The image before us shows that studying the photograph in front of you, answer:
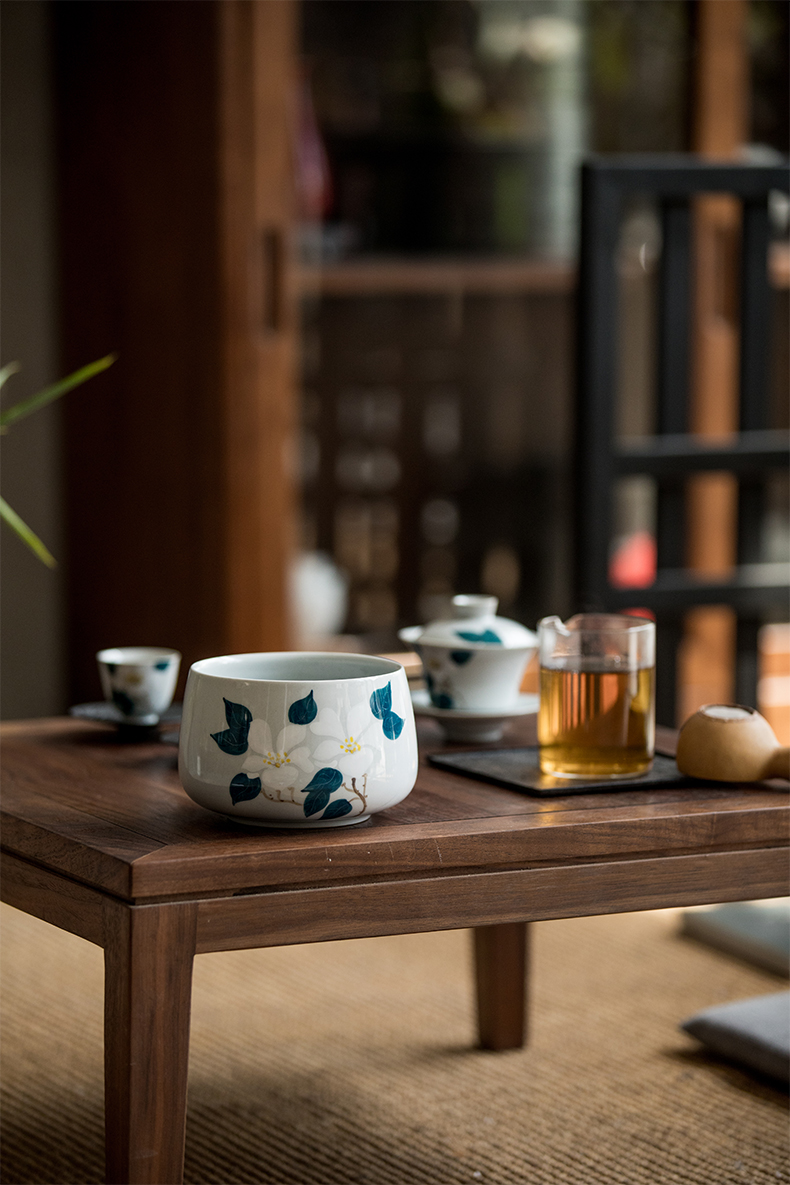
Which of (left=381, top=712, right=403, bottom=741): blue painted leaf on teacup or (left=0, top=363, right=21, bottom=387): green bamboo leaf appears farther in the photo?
(left=0, top=363, right=21, bottom=387): green bamboo leaf

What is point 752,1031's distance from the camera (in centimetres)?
142

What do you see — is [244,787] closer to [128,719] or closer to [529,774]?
[529,774]

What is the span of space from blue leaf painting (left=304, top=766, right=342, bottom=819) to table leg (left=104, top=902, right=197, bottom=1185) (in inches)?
3.5

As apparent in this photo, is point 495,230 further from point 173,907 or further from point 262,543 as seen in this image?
point 173,907

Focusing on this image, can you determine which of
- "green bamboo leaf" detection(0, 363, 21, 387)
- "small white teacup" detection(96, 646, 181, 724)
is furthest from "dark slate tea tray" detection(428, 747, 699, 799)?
"green bamboo leaf" detection(0, 363, 21, 387)

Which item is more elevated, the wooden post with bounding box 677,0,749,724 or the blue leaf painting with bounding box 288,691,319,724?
the wooden post with bounding box 677,0,749,724

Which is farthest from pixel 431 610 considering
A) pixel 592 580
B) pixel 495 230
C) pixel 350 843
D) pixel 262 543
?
pixel 350 843

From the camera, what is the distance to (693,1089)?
1378 millimetres

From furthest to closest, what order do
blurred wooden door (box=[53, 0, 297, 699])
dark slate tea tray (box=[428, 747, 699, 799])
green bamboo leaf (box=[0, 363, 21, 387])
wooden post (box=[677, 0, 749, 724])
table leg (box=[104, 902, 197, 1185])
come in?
wooden post (box=[677, 0, 749, 724]), blurred wooden door (box=[53, 0, 297, 699]), green bamboo leaf (box=[0, 363, 21, 387]), dark slate tea tray (box=[428, 747, 699, 799]), table leg (box=[104, 902, 197, 1185])

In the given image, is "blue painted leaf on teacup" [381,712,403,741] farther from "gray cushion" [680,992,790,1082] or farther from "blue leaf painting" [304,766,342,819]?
"gray cushion" [680,992,790,1082]

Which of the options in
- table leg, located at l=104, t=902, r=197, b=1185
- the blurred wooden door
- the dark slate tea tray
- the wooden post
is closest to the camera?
table leg, located at l=104, t=902, r=197, b=1185

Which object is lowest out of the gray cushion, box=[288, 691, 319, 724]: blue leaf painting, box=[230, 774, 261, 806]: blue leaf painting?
the gray cushion

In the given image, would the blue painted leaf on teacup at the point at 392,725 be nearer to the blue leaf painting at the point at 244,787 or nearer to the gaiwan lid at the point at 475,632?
the blue leaf painting at the point at 244,787

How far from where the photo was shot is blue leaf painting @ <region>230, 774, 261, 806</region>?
866 mm
